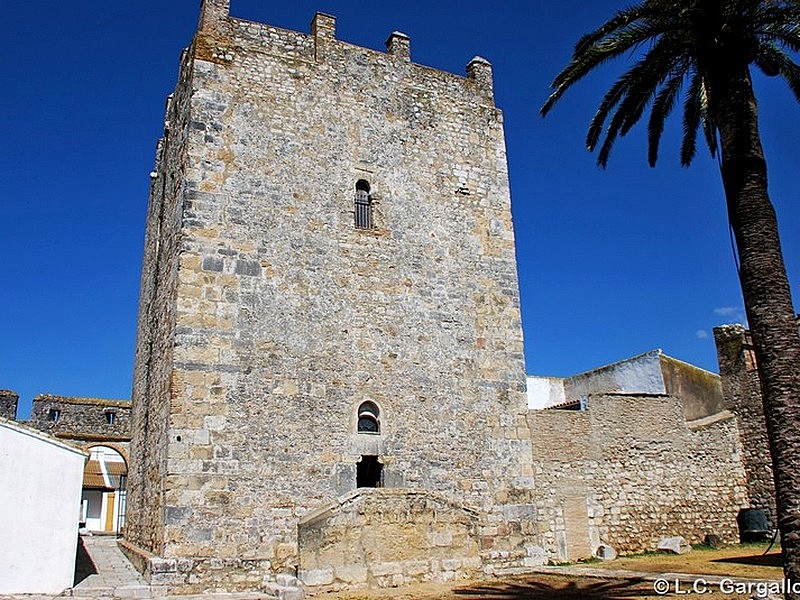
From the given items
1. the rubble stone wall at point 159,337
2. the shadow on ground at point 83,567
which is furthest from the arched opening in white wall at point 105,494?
the rubble stone wall at point 159,337

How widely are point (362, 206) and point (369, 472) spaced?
497 cm

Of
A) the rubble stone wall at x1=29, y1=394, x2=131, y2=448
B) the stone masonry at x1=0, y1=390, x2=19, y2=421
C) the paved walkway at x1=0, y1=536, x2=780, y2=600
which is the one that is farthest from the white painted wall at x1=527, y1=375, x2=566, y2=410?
the stone masonry at x1=0, y1=390, x2=19, y2=421

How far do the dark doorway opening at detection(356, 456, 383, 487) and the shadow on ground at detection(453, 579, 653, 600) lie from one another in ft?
8.58

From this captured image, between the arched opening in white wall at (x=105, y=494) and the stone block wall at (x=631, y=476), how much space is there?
18.4 meters

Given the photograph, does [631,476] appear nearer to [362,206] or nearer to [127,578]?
[362,206]

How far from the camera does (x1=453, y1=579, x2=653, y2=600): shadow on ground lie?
9359mm

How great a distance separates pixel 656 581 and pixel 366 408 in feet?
17.3

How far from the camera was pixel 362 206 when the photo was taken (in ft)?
44.8

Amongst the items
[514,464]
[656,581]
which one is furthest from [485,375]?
[656,581]

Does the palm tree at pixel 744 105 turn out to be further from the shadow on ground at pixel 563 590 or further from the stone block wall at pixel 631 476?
the stone block wall at pixel 631 476

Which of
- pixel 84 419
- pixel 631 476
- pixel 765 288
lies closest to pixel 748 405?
pixel 631 476

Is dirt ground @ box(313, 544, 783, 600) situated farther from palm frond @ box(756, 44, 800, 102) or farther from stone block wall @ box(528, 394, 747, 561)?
palm frond @ box(756, 44, 800, 102)

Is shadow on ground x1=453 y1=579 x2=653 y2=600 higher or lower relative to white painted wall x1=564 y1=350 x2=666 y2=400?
lower

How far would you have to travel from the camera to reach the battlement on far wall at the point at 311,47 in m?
13.1
